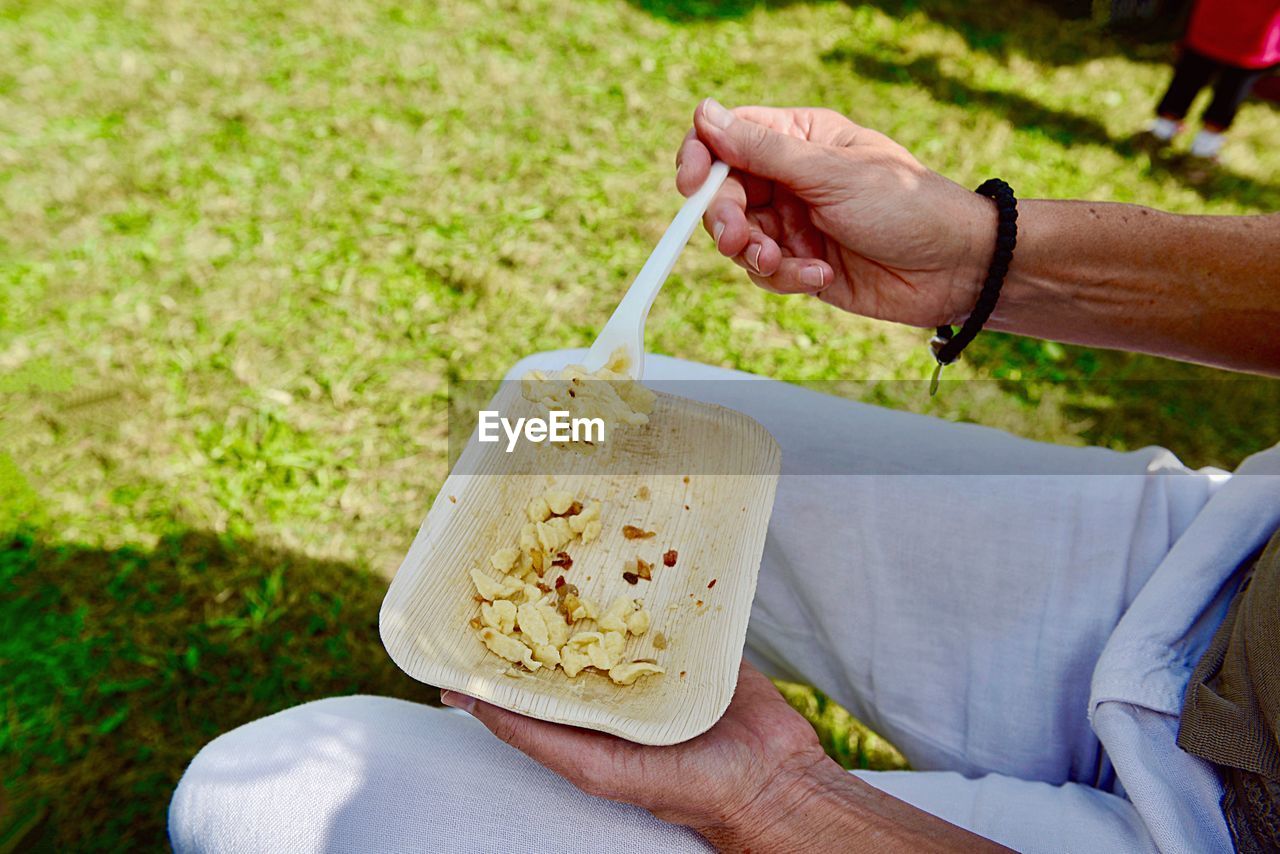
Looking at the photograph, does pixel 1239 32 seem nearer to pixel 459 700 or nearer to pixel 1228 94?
pixel 1228 94

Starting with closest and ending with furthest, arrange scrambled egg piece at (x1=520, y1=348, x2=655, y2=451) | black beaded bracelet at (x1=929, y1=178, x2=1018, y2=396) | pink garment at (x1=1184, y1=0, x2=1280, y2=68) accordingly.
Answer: scrambled egg piece at (x1=520, y1=348, x2=655, y2=451)
black beaded bracelet at (x1=929, y1=178, x2=1018, y2=396)
pink garment at (x1=1184, y1=0, x2=1280, y2=68)

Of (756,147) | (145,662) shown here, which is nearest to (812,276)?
(756,147)

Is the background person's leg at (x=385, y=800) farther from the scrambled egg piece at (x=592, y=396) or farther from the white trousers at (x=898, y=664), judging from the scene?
the scrambled egg piece at (x=592, y=396)

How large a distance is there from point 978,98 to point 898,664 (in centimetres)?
301

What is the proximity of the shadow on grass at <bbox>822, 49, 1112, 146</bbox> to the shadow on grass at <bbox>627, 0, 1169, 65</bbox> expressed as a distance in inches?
10.2

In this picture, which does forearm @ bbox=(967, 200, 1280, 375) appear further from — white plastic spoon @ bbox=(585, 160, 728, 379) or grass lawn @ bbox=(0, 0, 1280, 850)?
grass lawn @ bbox=(0, 0, 1280, 850)

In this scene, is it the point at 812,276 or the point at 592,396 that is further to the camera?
the point at 812,276

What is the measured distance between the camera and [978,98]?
140 inches

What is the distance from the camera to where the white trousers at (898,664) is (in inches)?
38.2

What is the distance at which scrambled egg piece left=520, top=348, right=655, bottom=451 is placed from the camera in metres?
1.24

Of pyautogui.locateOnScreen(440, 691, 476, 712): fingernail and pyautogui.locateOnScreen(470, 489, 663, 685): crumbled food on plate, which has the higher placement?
pyautogui.locateOnScreen(470, 489, 663, 685): crumbled food on plate

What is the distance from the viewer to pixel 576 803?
3.22 ft

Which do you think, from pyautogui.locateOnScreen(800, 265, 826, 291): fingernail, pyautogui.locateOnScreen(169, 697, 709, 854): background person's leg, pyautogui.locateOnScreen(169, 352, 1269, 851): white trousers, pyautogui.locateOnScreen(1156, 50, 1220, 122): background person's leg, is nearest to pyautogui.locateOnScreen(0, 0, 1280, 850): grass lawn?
pyautogui.locateOnScreen(1156, 50, 1220, 122): background person's leg

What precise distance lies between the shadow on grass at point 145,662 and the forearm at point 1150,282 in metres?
1.42
